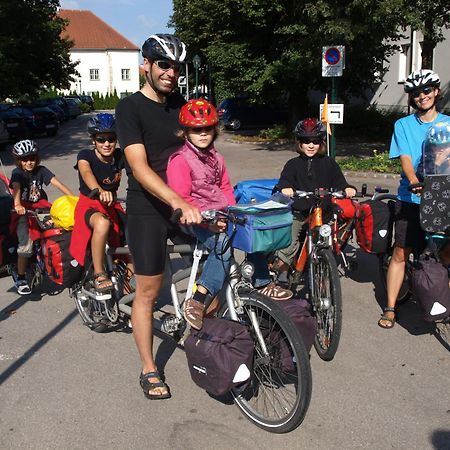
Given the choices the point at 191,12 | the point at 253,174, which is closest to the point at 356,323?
the point at 253,174

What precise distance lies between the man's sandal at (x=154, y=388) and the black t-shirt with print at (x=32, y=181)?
3.10 m

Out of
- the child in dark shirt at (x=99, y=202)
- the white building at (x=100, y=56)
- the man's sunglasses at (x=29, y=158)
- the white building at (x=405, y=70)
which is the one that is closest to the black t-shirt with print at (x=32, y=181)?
the man's sunglasses at (x=29, y=158)

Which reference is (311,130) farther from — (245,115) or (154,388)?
(245,115)

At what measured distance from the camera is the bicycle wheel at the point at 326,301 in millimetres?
4031

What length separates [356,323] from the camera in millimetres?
4895

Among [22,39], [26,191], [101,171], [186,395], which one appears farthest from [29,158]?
[22,39]

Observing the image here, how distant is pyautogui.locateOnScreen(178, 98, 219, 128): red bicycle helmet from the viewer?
3278mm

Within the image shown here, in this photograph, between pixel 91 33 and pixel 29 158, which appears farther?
pixel 91 33

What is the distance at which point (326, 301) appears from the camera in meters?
4.15

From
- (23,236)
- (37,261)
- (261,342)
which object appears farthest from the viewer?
(37,261)

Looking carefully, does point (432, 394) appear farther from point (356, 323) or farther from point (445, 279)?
point (356, 323)

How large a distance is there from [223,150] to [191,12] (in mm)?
8215

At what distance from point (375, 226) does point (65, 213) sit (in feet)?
8.81

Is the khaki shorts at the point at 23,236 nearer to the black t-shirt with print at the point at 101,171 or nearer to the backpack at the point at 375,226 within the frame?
the black t-shirt with print at the point at 101,171
